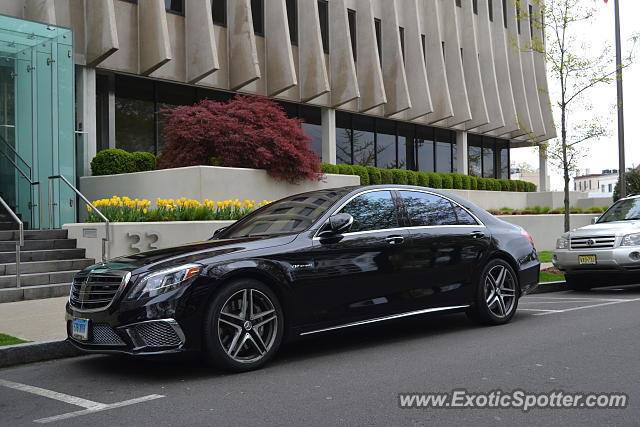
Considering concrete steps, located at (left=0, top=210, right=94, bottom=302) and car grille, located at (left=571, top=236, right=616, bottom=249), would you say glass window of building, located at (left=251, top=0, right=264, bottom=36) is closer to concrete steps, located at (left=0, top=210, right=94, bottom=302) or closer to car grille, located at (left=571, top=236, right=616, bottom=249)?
concrete steps, located at (left=0, top=210, right=94, bottom=302)

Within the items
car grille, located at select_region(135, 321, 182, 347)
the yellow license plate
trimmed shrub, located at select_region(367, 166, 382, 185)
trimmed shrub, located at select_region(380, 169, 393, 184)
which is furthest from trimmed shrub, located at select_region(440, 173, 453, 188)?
car grille, located at select_region(135, 321, 182, 347)

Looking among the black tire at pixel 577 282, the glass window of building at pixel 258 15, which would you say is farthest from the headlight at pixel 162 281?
the glass window of building at pixel 258 15

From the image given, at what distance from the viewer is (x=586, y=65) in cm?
1552

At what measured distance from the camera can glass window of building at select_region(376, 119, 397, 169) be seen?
26578 mm

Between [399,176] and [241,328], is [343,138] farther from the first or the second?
[241,328]

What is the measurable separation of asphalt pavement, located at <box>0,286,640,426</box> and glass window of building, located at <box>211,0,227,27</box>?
46.7 ft

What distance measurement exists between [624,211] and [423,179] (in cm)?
1164

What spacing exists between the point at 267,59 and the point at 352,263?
49.9 feet

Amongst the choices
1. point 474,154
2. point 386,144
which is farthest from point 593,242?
point 474,154

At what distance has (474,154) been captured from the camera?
32438mm

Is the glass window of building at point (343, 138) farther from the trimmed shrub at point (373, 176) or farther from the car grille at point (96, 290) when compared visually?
the car grille at point (96, 290)

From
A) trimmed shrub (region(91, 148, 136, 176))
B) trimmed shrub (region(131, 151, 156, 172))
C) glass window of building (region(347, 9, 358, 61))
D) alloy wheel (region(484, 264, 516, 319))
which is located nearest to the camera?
alloy wheel (region(484, 264, 516, 319))

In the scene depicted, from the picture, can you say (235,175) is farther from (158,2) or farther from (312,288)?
(312,288)

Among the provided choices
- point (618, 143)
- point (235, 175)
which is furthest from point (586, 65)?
point (235, 175)
